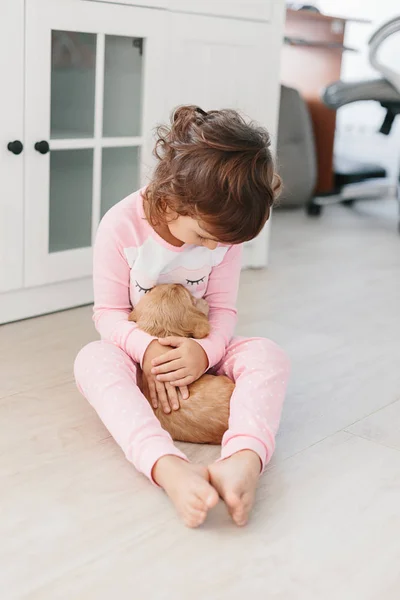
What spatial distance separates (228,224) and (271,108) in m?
1.14

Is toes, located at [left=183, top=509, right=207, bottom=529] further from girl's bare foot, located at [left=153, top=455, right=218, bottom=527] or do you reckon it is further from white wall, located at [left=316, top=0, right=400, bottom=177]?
white wall, located at [left=316, top=0, right=400, bottom=177]

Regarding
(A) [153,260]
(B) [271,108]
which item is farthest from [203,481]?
(B) [271,108]

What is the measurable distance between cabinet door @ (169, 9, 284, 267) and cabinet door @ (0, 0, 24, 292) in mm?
441

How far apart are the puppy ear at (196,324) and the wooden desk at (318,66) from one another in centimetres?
198

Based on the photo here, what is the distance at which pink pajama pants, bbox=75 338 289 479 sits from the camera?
1106 millimetres

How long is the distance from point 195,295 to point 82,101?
624mm

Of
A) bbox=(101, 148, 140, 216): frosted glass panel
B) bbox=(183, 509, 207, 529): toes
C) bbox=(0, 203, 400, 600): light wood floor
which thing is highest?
bbox=(101, 148, 140, 216): frosted glass panel

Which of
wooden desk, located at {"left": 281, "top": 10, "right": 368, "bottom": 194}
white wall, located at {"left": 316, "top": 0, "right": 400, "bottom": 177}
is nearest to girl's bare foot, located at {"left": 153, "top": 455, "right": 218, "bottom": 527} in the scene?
wooden desk, located at {"left": 281, "top": 10, "right": 368, "bottom": 194}

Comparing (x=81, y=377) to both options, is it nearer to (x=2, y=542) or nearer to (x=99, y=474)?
(x=99, y=474)

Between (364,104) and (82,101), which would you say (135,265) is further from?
(364,104)

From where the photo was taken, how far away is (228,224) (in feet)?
3.67

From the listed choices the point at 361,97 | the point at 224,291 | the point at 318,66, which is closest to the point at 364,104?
the point at 318,66

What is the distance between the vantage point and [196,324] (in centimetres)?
128

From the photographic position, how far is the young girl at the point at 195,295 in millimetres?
1072
